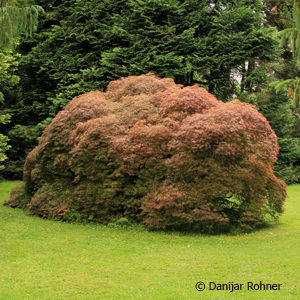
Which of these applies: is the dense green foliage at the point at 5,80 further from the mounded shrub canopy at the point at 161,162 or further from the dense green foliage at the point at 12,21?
the mounded shrub canopy at the point at 161,162

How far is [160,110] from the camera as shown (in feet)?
36.1

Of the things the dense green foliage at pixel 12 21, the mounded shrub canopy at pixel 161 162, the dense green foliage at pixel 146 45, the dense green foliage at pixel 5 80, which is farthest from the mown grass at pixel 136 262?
the dense green foliage at pixel 146 45

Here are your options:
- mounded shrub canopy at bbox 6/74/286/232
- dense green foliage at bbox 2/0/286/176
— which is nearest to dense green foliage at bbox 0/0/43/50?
mounded shrub canopy at bbox 6/74/286/232

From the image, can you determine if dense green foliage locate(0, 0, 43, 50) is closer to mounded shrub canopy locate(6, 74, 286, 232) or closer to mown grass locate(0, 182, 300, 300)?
mounded shrub canopy locate(6, 74, 286, 232)

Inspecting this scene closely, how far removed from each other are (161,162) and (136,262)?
3282 mm

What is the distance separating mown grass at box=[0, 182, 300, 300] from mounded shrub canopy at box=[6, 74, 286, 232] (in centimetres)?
60

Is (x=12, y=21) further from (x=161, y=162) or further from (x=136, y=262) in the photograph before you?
(x=136, y=262)

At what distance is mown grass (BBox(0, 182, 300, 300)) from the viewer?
585cm

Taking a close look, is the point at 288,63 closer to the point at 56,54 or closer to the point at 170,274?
the point at 56,54

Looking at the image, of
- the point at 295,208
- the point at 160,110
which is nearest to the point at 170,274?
the point at 160,110

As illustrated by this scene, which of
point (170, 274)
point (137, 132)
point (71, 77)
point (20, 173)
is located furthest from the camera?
point (20, 173)

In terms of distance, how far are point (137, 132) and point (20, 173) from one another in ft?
43.2

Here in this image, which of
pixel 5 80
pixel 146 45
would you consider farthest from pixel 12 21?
pixel 5 80

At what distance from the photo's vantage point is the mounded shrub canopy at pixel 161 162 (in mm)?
9617
